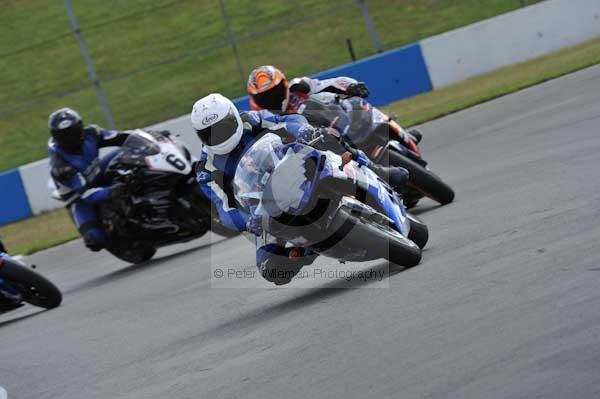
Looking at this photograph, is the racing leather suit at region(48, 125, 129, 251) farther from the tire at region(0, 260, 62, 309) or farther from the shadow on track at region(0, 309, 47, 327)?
the tire at region(0, 260, 62, 309)

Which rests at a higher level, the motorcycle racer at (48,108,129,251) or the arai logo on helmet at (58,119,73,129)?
the arai logo on helmet at (58,119,73,129)

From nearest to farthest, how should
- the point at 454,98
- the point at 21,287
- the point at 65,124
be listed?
the point at 21,287, the point at 65,124, the point at 454,98

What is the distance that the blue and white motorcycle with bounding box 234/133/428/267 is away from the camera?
7711mm

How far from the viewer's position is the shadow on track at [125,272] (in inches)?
499

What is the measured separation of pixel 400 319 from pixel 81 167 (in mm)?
7380

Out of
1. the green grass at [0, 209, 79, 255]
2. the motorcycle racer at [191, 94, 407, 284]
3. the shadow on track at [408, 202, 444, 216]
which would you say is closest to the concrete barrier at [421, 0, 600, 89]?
the green grass at [0, 209, 79, 255]

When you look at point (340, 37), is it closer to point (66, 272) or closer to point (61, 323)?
point (66, 272)

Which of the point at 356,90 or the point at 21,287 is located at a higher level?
the point at 356,90

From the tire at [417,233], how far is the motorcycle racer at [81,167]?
17.2 feet

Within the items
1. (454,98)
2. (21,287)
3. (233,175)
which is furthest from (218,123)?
(454,98)

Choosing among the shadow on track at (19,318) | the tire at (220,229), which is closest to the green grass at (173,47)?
the tire at (220,229)

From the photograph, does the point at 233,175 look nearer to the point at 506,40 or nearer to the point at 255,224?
the point at 255,224

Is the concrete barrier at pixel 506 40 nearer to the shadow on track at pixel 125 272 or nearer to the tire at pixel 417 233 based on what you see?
the shadow on track at pixel 125 272

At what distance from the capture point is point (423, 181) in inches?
403
